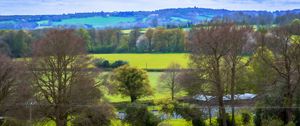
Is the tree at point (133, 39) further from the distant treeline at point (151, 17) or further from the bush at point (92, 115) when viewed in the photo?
the bush at point (92, 115)

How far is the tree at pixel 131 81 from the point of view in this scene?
44281 millimetres

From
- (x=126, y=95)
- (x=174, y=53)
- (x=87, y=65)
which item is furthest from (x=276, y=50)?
(x=174, y=53)

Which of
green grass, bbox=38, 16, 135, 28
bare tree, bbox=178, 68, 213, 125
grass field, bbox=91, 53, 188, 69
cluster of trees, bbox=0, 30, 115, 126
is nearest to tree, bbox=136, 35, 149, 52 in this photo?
grass field, bbox=91, 53, 188, 69

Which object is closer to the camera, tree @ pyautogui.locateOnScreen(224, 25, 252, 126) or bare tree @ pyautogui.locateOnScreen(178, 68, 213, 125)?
bare tree @ pyautogui.locateOnScreen(178, 68, 213, 125)

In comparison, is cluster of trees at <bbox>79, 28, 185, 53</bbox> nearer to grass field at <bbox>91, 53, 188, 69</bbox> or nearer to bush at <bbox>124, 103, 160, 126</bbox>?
grass field at <bbox>91, 53, 188, 69</bbox>

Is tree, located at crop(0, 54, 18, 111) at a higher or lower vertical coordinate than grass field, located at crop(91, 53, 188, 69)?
higher

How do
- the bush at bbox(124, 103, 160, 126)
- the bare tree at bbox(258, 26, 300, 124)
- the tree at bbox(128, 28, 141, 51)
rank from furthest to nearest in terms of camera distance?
the tree at bbox(128, 28, 141, 51), the bush at bbox(124, 103, 160, 126), the bare tree at bbox(258, 26, 300, 124)

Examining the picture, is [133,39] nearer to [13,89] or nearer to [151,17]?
[13,89]

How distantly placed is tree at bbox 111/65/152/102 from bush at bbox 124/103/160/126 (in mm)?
12939

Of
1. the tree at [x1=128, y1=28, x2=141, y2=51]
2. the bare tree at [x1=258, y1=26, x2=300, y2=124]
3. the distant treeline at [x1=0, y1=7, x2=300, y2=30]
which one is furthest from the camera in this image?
the distant treeline at [x1=0, y1=7, x2=300, y2=30]

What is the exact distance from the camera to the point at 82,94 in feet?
93.6

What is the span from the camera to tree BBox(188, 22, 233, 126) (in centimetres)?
3159

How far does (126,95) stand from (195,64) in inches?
552

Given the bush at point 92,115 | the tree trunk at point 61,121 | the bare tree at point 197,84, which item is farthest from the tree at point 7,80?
the bare tree at point 197,84
